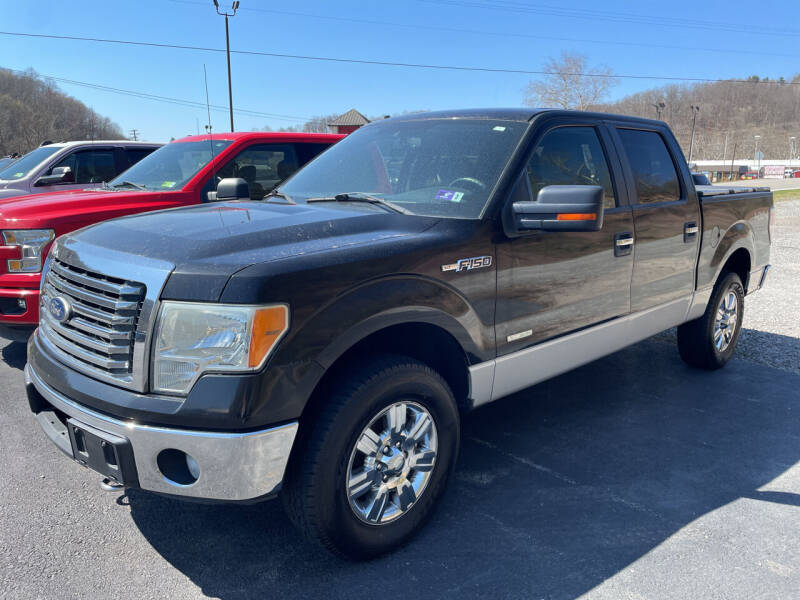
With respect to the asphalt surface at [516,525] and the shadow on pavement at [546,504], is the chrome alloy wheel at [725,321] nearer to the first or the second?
the shadow on pavement at [546,504]

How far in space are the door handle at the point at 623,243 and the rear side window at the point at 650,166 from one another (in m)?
0.33

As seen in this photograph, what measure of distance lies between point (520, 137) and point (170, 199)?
140 inches

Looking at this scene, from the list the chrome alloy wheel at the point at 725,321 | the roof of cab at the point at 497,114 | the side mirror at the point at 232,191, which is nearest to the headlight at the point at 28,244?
the side mirror at the point at 232,191

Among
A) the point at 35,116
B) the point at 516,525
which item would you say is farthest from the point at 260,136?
the point at 35,116

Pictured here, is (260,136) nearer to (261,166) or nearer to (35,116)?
(261,166)

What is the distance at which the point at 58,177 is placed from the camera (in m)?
7.81

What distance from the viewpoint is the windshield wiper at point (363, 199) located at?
3.04 metres

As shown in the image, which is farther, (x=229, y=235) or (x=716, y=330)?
(x=716, y=330)

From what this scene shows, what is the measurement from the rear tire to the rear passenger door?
0.55 metres

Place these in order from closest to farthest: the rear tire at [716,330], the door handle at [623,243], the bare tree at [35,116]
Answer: the door handle at [623,243]
the rear tire at [716,330]
the bare tree at [35,116]

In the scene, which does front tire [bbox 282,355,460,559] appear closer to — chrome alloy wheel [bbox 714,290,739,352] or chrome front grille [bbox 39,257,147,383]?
chrome front grille [bbox 39,257,147,383]

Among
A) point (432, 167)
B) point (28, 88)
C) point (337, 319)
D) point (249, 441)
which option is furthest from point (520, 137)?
point (28, 88)

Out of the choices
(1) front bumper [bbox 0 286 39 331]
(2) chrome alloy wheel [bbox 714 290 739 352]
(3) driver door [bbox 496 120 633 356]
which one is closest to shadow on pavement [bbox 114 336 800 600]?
(2) chrome alloy wheel [bbox 714 290 739 352]

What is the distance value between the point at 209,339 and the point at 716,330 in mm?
4289
